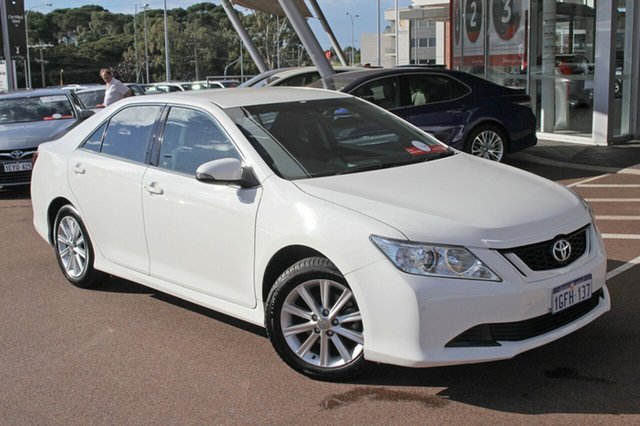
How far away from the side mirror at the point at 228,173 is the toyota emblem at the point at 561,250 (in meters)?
1.68

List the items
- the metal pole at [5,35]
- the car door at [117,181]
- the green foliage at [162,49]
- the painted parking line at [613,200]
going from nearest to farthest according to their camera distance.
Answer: the car door at [117,181] → the painted parking line at [613,200] → the metal pole at [5,35] → the green foliage at [162,49]

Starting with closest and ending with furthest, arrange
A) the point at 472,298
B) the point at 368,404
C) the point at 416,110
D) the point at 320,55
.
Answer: the point at 472,298 → the point at 368,404 → the point at 416,110 → the point at 320,55

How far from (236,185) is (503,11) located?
13150mm

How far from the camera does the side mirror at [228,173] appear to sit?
4.35m

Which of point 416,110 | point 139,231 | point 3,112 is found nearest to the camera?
point 139,231

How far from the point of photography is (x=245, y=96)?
5215 millimetres

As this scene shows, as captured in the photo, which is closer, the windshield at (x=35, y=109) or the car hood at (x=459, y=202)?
the car hood at (x=459, y=202)

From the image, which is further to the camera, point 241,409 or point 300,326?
point 300,326

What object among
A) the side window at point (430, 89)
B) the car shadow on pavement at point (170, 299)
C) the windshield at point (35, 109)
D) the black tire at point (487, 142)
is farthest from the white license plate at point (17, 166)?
the black tire at point (487, 142)

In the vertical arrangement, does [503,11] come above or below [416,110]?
above

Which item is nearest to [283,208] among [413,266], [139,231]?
[413,266]

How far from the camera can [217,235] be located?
4523 mm

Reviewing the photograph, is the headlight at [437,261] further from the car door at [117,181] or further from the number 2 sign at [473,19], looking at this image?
the number 2 sign at [473,19]

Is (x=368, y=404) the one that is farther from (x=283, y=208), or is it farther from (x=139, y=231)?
(x=139, y=231)
